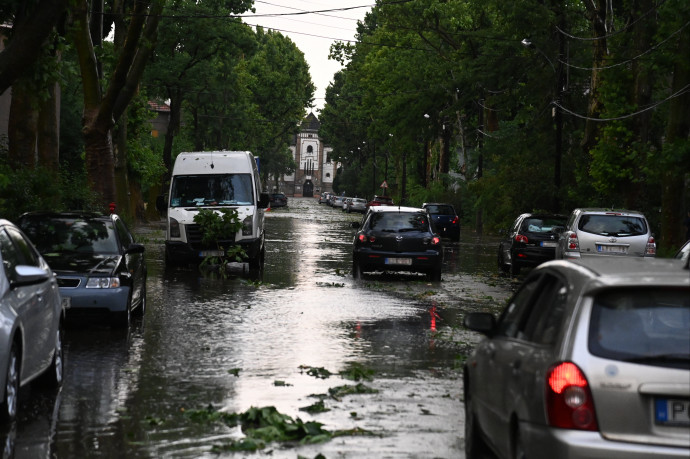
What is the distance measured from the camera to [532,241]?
2766 cm

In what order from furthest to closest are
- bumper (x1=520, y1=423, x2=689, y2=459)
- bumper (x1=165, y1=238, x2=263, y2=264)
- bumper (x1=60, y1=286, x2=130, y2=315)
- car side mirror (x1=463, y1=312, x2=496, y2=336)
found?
bumper (x1=165, y1=238, x2=263, y2=264) → bumper (x1=60, y1=286, x2=130, y2=315) → car side mirror (x1=463, y1=312, x2=496, y2=336) → bumper (x1=520, y1=423, x2=689, y2=459)

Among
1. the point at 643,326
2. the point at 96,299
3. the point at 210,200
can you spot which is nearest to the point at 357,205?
the point at 210,200

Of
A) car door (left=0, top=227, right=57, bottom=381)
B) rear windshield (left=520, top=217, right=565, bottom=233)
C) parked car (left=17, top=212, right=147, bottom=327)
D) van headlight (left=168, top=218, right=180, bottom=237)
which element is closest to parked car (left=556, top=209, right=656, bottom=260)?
rear windshield (left=520, top=217, right=565, bottom=233)

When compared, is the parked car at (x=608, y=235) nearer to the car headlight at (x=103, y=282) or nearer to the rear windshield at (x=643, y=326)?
the car headlight at (x=103, y=282)

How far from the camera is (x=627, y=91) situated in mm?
38125

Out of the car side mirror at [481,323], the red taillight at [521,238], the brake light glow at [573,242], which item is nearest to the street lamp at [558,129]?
the red taillight at [521,238]

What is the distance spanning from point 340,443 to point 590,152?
110 ft

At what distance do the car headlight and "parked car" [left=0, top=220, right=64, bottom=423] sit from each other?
3.28 m

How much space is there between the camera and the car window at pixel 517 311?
676 cm

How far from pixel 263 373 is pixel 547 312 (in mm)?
5581

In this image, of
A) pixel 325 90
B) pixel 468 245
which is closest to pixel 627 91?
pixel 468 245

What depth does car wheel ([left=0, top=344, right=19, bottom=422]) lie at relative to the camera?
841 cm

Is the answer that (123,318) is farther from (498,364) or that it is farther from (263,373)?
(498,364)

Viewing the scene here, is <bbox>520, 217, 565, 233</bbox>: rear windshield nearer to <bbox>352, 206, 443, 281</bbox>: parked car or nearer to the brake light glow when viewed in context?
the brake light glow
